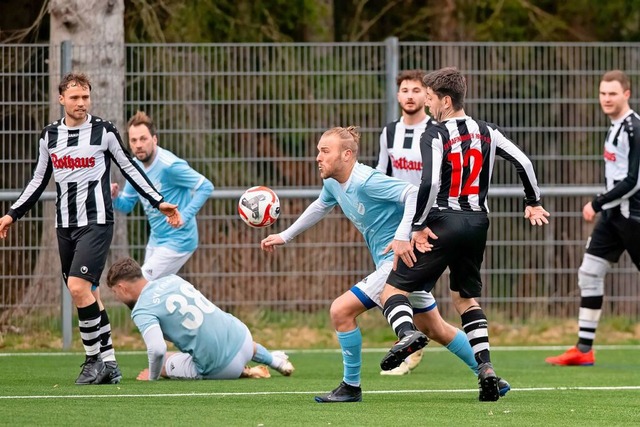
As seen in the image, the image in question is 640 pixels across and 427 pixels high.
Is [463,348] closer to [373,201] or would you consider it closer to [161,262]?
[373,201]

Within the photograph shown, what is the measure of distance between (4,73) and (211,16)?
11.8ft

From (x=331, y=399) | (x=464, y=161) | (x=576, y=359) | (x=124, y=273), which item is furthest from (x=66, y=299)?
(x=464, y=161)

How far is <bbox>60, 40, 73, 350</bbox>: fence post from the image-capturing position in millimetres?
12078

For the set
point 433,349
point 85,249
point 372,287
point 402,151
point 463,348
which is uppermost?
point 402,151

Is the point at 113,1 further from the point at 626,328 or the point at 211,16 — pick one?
the point at 626,328

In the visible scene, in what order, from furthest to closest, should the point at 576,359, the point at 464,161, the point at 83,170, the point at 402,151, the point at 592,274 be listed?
Answer: the point at 592,274
the point at 576,359
the point at 402,151
the point at 83,170
the point at 464,161

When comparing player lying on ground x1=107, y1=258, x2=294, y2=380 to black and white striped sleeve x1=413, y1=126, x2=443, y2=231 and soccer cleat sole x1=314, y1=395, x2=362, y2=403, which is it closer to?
soccer cleat sole x1=314, y1=395, x2=362, y2=403

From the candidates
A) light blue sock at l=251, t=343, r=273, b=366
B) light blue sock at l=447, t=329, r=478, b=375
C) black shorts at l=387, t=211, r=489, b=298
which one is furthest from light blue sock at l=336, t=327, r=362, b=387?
light blue sock at l=251, t=343, r=273, b=366

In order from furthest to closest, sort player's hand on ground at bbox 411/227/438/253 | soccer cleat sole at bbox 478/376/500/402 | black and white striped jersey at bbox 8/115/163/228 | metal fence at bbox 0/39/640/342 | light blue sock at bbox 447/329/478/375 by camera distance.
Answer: metal fence at bbox 0/39/640/342, black and white striped jersey at bbox 8/115/163/228, light blue sock at bbox 447/329/478/375, soccer cleat sole at bbox 478/376/500/402, player's hand on ground at bbox 411/227/438/253

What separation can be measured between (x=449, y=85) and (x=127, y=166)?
101 inches

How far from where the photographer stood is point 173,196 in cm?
1058

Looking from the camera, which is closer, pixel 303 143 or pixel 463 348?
pixel 463 348

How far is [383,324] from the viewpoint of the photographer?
42.6 ft

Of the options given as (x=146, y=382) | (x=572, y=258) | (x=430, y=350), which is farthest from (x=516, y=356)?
(x=146, y=382)
